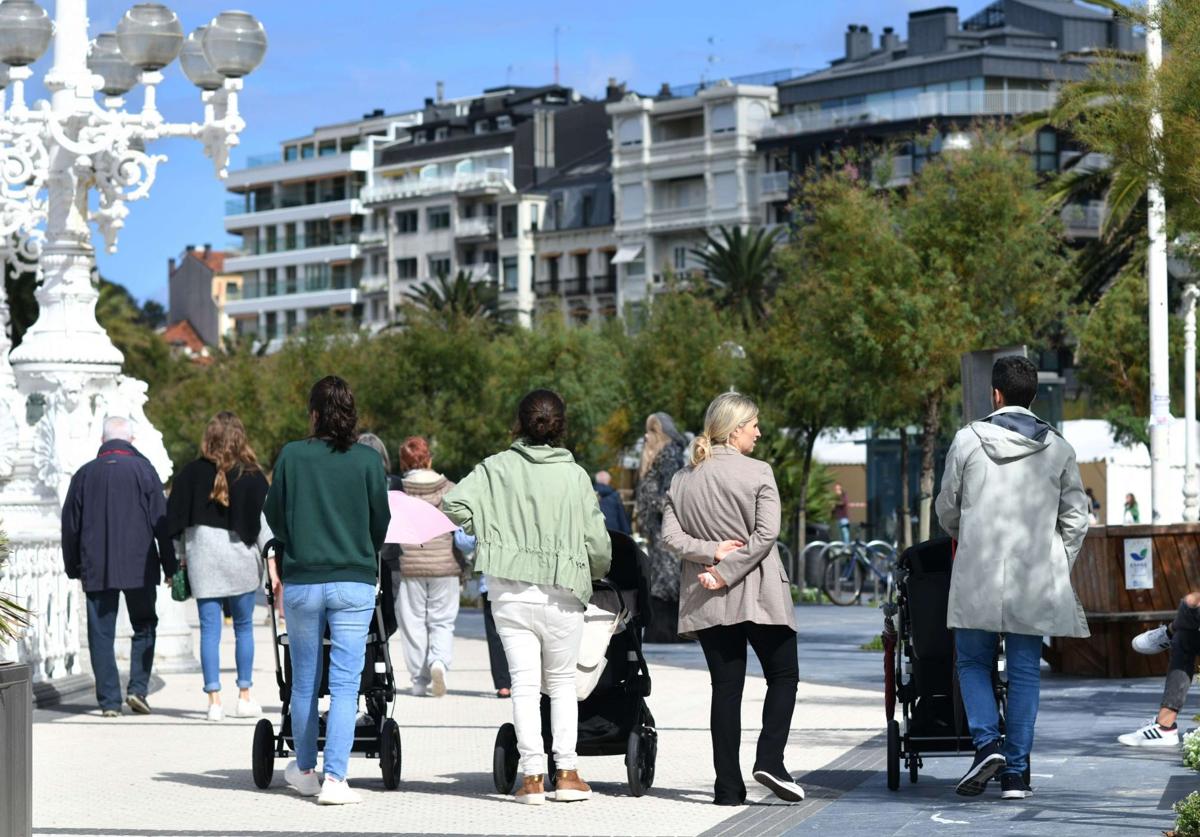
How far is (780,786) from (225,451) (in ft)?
17.4

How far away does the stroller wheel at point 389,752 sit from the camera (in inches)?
403

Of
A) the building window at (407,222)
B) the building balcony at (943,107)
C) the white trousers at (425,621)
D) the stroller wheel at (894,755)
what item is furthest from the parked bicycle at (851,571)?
the building window at (407,222)

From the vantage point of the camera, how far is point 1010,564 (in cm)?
936

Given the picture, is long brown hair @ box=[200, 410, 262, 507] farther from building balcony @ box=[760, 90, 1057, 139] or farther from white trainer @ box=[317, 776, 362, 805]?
building balcony @ box=[760, 90, 1057, 139]

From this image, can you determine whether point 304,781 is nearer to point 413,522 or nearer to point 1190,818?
point 413,522

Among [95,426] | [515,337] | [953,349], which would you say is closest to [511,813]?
[95,426]

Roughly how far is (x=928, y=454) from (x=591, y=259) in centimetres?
7557

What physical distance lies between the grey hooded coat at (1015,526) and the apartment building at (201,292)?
464 ft

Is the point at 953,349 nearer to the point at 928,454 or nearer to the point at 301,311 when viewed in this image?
the point at 928,454

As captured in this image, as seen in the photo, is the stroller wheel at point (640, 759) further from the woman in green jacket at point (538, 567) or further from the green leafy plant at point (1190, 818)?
the green leafy plant at point (1190, 818)

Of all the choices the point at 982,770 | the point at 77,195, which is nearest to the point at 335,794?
the point at 982,770

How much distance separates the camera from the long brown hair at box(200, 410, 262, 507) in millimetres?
13555

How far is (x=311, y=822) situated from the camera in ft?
30.2

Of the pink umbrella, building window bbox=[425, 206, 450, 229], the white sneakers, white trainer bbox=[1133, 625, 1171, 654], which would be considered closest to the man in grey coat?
white trainer bbox=[1133, 625, 1171, 654]
